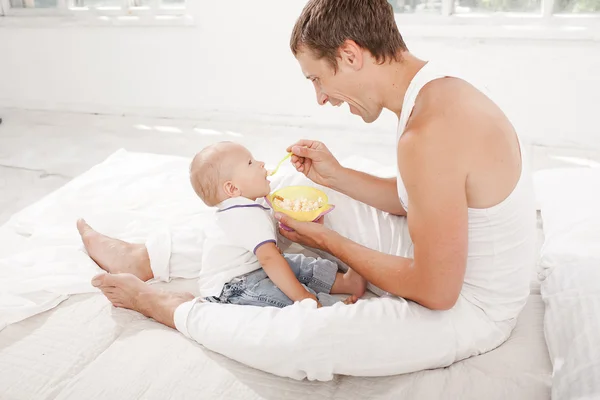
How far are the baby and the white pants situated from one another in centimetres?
19

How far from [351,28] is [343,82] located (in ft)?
0.47

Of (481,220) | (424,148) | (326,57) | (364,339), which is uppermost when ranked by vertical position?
(326,57)

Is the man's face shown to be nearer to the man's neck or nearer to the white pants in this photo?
the man's neck

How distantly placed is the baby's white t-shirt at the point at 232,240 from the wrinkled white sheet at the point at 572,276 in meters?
0.75

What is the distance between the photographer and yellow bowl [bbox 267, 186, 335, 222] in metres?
1.72

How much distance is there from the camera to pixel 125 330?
1610mm

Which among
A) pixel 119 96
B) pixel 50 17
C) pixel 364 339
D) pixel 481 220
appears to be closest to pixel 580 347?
pixel 481 220

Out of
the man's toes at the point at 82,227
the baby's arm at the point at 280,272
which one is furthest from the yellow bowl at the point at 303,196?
the man's toes at the point at 82,227

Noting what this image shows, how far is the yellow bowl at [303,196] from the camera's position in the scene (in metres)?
1.72

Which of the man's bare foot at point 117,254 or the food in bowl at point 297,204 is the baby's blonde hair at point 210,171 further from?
the man's bare foot at point 117,254

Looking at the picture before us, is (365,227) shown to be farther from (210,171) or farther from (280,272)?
(210,171)

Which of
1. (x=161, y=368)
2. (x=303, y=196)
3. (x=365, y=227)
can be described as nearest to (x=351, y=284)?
(x=365, y=227)

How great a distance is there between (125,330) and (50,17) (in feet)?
10.2

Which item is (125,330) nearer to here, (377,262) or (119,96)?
(377,262)
